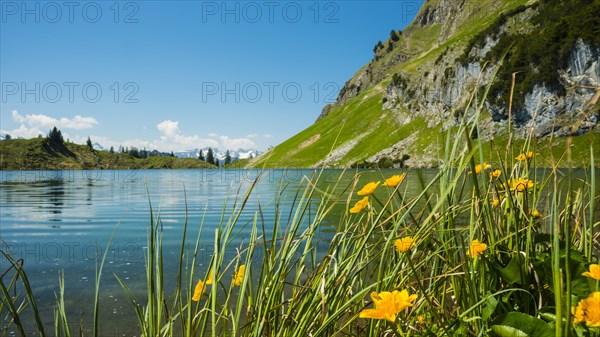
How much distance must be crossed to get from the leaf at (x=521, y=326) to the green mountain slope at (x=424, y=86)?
96.1ft

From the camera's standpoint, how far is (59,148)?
177 m

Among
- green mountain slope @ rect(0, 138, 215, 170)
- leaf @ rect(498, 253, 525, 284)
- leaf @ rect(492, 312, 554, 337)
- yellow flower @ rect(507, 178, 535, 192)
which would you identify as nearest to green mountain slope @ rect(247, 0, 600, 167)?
yellow flower @ rect(507, 178, 535, 192)

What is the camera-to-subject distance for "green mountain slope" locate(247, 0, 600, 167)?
58.4 m

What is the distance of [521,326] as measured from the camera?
1.25m

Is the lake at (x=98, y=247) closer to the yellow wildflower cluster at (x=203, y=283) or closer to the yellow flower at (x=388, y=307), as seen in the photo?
the yellow wildflower cluster at (x=203, y=283)

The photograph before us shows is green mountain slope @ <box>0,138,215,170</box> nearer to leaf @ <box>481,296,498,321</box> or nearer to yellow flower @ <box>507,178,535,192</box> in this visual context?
yellow flower @ <box>507,178,535,192</box>

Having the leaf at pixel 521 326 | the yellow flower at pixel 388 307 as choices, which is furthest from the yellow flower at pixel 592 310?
the yellow flower at pixel 388 307

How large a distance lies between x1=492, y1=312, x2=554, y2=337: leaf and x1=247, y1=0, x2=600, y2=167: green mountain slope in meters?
29.3

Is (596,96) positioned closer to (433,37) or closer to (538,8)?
(538,8)

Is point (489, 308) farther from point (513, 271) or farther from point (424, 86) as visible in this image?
point (424, 86)

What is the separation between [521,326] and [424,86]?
263 feet

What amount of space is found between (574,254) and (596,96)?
27.6 inches

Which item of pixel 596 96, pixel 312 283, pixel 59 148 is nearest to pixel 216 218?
pixel 312 283

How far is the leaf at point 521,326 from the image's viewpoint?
1216 mm
